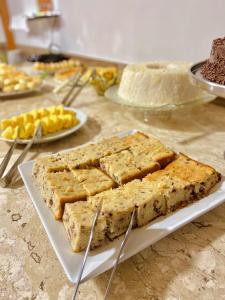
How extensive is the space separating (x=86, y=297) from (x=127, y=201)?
0.15 metres

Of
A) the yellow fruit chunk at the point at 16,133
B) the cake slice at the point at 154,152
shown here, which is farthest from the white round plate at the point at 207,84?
the yellow fruit chunk at the point at 16,133

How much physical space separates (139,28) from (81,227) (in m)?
1.26

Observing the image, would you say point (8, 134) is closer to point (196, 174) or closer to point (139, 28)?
point (196, 174)

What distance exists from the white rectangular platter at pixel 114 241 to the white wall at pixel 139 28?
79cm

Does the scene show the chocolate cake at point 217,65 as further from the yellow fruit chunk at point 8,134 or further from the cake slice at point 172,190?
the yellow fruit chunk at point 8,134

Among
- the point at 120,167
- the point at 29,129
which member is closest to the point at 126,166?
the point at 120,167

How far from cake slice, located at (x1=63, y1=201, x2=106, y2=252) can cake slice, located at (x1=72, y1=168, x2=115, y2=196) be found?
57mm

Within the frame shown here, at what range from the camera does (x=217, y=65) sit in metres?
0.68

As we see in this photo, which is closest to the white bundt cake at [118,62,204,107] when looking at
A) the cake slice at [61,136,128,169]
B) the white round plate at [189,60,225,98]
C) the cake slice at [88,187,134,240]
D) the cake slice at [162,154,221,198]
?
the white round plate at [189,60,225,98]

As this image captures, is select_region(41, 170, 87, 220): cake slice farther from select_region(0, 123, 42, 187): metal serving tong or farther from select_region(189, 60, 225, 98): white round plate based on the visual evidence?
select_region(189, 60, 225, 98): white round plate

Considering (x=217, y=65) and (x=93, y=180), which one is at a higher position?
(x=217, y=65)

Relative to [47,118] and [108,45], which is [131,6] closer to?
[108,45]

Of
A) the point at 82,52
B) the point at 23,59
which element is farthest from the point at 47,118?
the point at 23,59

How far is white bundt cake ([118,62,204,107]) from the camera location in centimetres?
93
